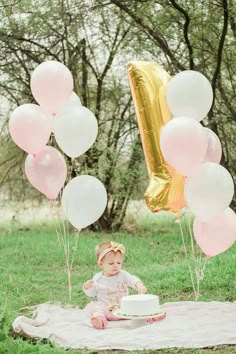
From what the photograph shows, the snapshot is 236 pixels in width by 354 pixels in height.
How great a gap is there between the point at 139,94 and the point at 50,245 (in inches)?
165

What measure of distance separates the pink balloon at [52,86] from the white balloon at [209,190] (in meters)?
1.09

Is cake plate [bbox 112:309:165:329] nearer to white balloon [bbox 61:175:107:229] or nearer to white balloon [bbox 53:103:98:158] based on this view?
white balloon [bbox 61:175:107:229]

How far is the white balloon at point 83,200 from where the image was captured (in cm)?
498

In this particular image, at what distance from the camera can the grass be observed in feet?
17.2

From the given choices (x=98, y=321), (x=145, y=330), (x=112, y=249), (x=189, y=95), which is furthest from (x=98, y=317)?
(x=189, y=95)

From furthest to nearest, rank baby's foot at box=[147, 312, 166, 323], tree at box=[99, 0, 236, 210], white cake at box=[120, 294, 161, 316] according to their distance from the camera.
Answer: tree at box=[99, 0, 236, 210] → baby's foot at box=[147, 312, 166, 323] → white cake at box=[120, 294, 161, 316]

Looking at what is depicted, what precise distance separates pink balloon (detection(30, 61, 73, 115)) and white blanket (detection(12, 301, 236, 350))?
145 centimetres

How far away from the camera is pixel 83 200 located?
4977 mm

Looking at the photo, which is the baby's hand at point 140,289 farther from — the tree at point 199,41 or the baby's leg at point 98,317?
the tree at point 199,41

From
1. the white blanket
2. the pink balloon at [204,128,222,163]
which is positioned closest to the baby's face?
the white blanket

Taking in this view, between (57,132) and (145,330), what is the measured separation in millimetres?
1525

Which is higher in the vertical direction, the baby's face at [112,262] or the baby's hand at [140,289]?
the baby's face at [112,262]

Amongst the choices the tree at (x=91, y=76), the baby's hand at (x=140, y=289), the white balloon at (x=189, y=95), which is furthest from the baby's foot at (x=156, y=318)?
the tree at (x=91, y=76)

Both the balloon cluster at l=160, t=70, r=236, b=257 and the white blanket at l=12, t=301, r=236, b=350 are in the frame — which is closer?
the white blanket at l=12, t=301, r=236, b=350
